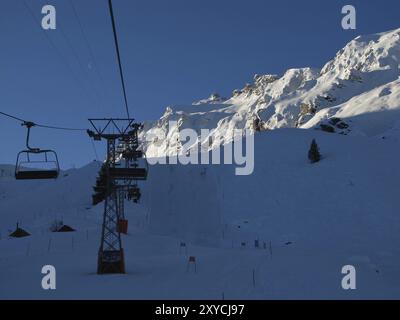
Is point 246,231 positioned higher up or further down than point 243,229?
further down

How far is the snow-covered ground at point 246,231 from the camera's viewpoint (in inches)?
952

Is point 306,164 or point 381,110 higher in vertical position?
point 381,110

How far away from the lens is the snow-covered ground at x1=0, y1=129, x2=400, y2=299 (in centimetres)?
2419

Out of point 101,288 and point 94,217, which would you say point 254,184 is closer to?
point 94,217

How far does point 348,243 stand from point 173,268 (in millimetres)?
17023

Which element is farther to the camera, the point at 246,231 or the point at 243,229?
the point at 243,229

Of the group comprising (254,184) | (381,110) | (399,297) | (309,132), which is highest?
(381,110)

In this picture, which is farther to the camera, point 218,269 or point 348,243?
point 348,243

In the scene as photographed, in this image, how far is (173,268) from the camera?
29641 millimetres

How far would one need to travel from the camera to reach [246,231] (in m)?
45.8
